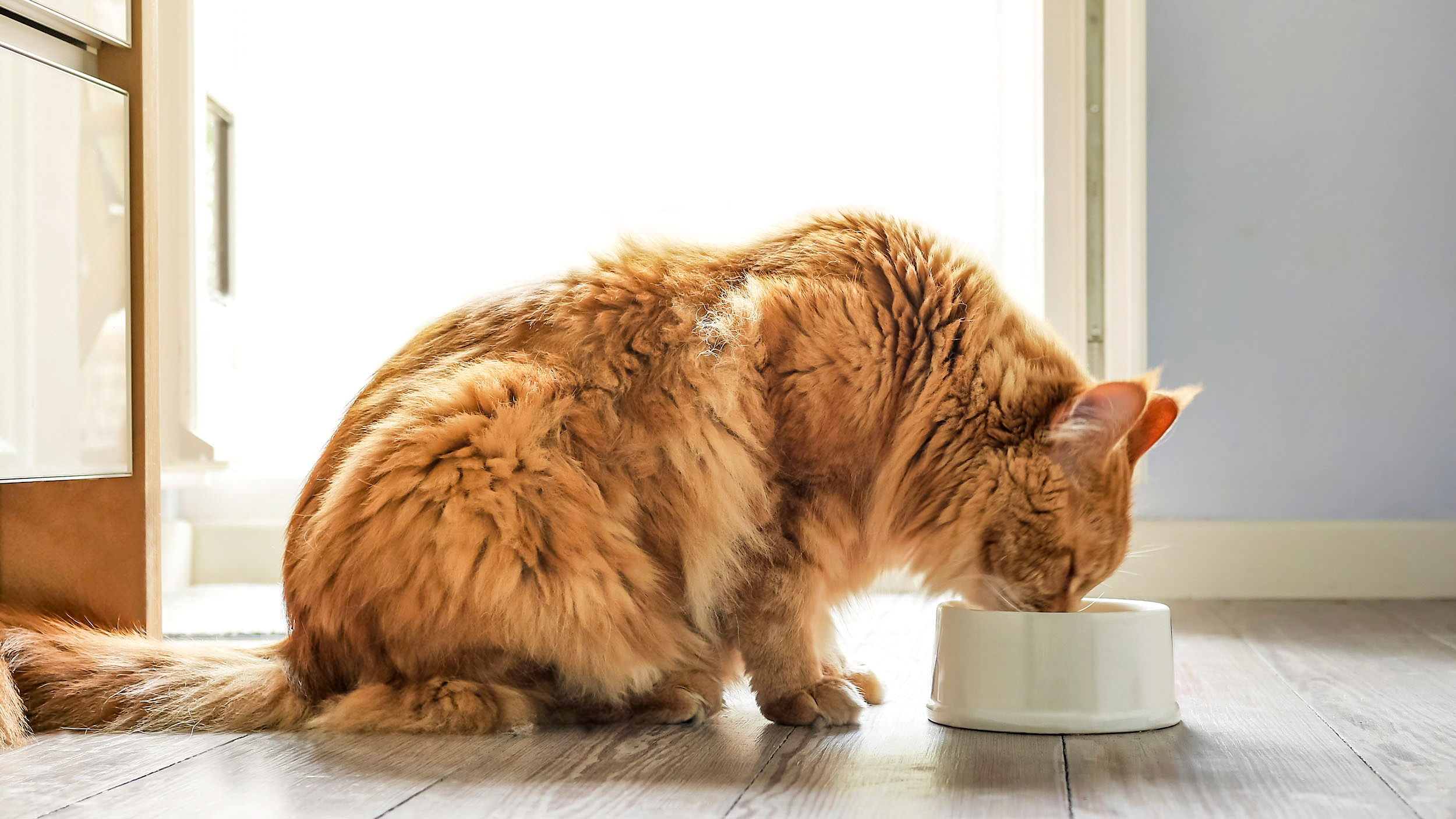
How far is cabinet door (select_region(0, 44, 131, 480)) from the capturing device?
1444 millimetres

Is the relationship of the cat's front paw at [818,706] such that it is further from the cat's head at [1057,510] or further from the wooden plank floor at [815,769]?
the cat's head at [1057,510]

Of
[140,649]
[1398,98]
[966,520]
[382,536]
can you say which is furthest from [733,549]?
[1398,98]

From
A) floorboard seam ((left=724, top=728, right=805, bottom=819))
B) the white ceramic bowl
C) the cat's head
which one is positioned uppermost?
the cat's head

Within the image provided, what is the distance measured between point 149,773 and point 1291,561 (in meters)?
2.38

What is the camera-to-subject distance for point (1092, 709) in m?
1.39

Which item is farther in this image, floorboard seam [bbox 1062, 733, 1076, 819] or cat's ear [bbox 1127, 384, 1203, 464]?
cat's ear [bbox 1127, 384, 1203, 464]

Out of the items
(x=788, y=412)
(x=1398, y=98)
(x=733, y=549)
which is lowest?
(x=733, y=549)

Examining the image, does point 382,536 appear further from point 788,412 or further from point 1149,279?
point 1149,279

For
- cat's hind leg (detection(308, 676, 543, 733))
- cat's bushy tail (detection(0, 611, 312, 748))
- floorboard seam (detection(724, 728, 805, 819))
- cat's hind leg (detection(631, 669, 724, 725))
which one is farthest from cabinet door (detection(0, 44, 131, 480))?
floorboard seam (detection(724, 728, 805, 819))

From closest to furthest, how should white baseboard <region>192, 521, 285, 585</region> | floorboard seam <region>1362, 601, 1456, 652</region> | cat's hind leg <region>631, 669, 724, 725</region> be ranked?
cat's hind leg <region>631, 669, 724, 725</region> < floorboard seam <region>1362, 601, 1456, 652</region> < white baseboard <region>192, 521, 285, 585</region>

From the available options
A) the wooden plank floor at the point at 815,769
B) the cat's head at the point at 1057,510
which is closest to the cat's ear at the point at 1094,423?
the cat's head at the point at 1057,510

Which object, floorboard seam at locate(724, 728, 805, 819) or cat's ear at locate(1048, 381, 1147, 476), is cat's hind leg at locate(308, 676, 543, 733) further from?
cat's ear at locate(1048, 381, 1147, 476)

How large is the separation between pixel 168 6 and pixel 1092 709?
7.06 ft

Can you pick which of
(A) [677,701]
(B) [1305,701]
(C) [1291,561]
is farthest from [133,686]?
(C) [1291,561]
